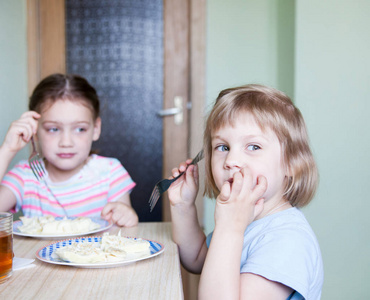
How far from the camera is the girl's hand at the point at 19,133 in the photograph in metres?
1.43

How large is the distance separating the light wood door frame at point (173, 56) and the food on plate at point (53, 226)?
1571mm

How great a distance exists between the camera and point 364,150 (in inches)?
88.3

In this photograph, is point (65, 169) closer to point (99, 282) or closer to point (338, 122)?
point (99, 282)

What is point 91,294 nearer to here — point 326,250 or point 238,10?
point 326,250

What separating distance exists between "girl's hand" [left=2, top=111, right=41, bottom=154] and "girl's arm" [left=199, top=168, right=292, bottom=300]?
802 mm

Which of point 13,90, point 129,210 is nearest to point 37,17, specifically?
point 13,90

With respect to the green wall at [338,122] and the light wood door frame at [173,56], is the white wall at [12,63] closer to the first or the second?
the light wood door frame at [173,56]

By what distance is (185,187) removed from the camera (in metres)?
1.22

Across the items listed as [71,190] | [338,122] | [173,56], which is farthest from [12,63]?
[338,122]

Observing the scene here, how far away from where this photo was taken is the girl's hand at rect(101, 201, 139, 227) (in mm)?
1321

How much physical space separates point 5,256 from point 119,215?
1.79ft

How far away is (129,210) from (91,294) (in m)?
0.63

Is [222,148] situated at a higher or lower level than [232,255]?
higher

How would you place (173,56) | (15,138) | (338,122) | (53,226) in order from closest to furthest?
(53,226), (15,138), (338,122), (173,56)
